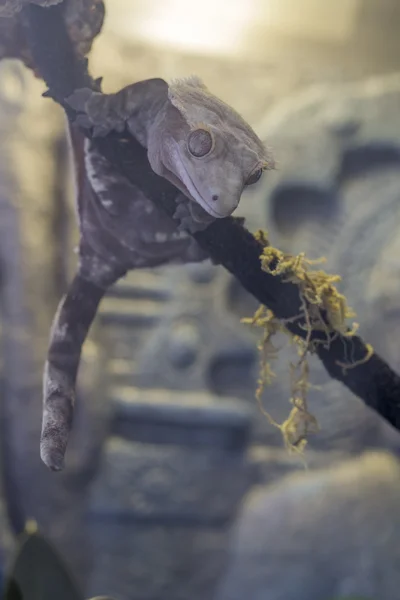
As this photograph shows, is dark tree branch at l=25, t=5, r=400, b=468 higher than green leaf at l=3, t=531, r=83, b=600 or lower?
higher

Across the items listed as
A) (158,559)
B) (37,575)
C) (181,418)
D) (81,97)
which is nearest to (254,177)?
(81,97)

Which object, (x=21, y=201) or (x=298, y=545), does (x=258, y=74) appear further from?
(x=298, y=545)

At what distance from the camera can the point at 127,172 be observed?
1.38 ft

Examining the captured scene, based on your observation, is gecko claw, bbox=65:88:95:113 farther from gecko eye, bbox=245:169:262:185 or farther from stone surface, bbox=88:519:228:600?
stone surface, bbox=88:519:228:600

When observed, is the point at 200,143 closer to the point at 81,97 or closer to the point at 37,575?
the point at 81,97

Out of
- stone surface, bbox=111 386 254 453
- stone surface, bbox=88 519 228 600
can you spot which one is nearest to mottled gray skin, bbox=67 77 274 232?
stone surface, bbox=111 386 254 453

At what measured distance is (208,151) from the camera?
351 mm

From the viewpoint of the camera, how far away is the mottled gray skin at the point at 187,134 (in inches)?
13.8

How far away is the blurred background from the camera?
2.60 feet

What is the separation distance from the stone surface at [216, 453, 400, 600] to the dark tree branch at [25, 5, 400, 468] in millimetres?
686

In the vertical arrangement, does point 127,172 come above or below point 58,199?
below

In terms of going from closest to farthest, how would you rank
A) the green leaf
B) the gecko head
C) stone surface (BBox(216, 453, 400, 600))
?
the gecko head → the green leaf → stone surface (BBox(216, 453, 400, 600))

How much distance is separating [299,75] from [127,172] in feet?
2.36

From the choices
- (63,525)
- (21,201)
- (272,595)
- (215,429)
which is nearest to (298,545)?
(272,595)
